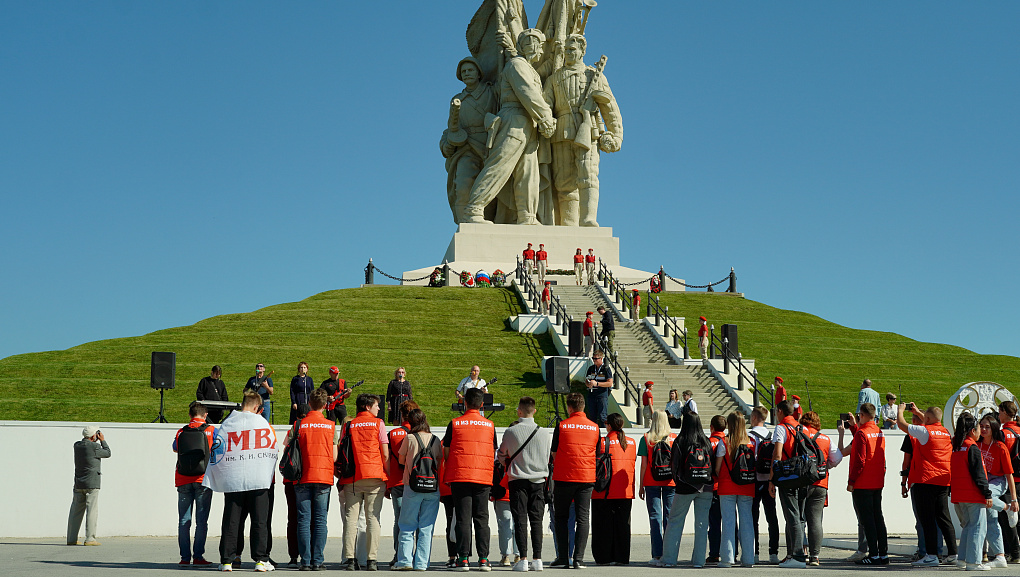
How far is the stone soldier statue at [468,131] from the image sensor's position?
4138 cm

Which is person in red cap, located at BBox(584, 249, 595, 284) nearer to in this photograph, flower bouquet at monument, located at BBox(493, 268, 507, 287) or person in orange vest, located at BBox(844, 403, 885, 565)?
flower bouquet at monument, located at BBox(493, 268, 507, 287)

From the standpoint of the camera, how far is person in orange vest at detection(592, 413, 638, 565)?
32.8 ft

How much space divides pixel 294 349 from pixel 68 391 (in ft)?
17.3

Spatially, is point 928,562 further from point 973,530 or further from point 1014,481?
point 1014,481

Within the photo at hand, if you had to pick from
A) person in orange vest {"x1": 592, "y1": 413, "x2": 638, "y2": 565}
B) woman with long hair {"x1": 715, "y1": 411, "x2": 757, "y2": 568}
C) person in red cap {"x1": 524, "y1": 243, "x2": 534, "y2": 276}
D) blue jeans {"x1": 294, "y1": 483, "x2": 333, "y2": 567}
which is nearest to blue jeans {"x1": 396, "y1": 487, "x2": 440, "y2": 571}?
blue jeans {"x1": 294, "y1": 483, "x2": 333, "y2": 567}

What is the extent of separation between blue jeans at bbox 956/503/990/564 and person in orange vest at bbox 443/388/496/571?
4616 mm

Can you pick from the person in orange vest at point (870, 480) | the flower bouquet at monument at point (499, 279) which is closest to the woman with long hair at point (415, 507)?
the person in orange vest at point (870, 480)

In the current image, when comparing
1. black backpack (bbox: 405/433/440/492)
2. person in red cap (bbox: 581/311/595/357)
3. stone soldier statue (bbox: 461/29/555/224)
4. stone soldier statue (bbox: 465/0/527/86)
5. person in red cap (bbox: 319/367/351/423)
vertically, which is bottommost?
black backpack (bbox: 405/433/440/492)

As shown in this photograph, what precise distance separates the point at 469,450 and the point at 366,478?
0.96 meters

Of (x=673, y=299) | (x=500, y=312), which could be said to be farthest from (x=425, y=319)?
(x=673, y=299)

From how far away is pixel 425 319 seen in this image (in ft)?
92.4

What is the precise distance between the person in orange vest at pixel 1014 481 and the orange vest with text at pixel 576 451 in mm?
4187

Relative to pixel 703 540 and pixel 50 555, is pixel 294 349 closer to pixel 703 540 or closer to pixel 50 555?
pixel 50 555

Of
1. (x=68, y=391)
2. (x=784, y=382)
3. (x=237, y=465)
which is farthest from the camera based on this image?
(x=784, y=382)
